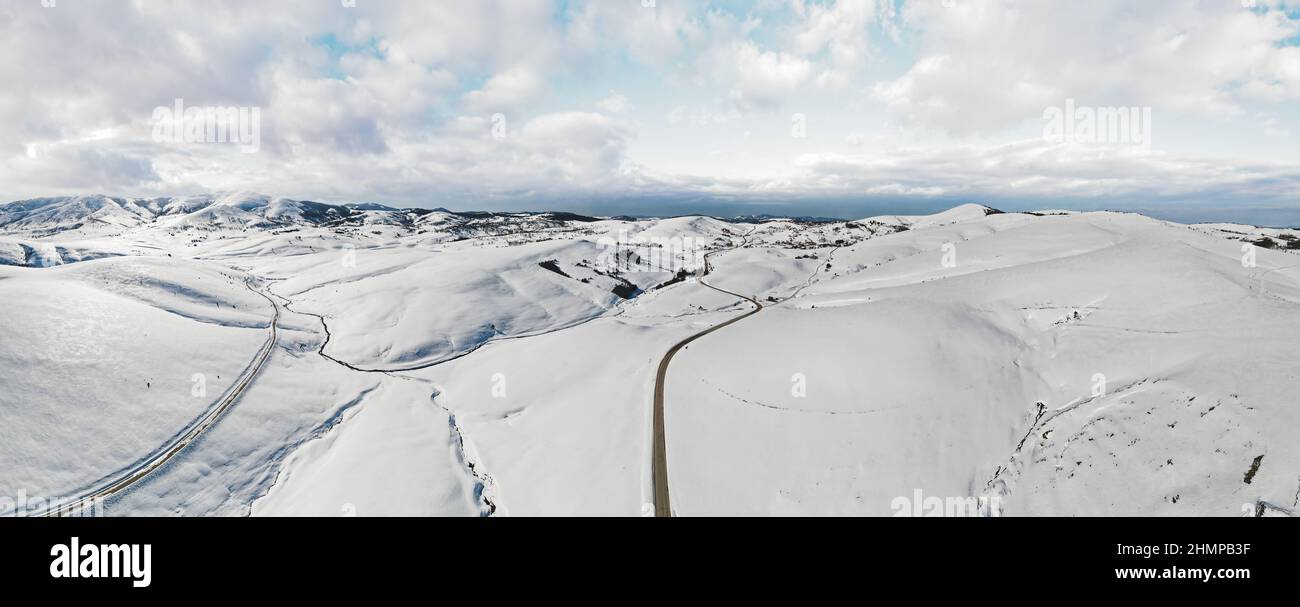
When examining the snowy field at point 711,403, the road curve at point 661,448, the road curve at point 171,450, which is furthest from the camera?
the road curve at point 171,450

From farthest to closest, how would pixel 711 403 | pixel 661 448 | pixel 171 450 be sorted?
pixel 711 403 < pixel 171 450 < pixel 661 448

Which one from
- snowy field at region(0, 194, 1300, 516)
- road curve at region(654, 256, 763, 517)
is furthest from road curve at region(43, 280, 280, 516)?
road curve at region(654, 256, 763, 517)

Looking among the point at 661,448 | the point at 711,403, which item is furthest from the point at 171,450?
the point at 711,403

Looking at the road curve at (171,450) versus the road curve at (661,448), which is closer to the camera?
the road curve at (661,448)

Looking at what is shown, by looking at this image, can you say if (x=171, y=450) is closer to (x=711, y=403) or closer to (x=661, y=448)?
(x=661, y=448)

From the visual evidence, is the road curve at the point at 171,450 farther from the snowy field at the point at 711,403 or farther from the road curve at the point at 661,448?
the road curve at the point at 661,448

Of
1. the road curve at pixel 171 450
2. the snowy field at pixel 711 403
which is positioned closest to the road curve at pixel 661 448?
the snowy field at pixel 711 403
